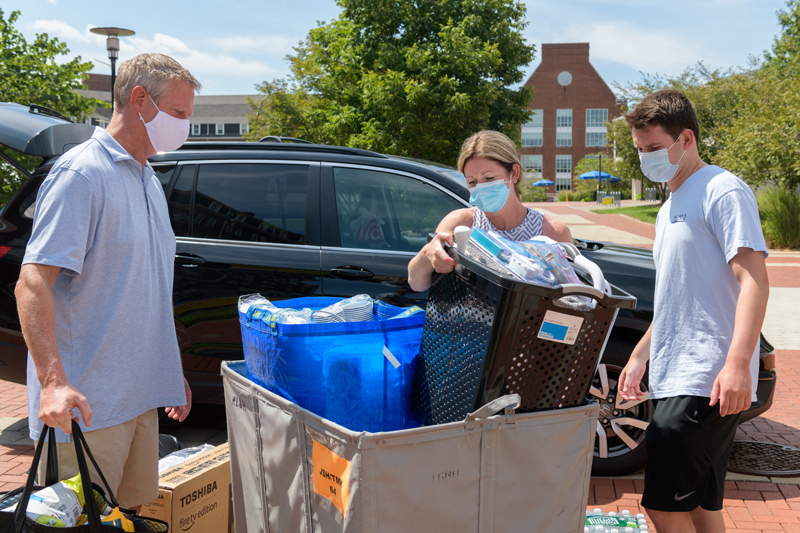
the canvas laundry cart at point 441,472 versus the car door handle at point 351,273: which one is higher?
the car door handle at point 351,273

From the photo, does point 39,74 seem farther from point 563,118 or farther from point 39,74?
point 563,118

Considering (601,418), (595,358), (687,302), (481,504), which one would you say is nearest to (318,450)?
(481,504)

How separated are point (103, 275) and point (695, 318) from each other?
1886mm

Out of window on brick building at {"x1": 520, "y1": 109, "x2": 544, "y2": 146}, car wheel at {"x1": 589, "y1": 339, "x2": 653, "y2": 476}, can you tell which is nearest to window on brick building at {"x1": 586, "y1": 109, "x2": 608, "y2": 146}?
window on brick building at {"x1": 520, "y1": 109, "x2": 544, "y2": 146}

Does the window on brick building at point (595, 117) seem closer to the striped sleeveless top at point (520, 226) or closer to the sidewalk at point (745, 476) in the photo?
the sidewalk at point (745, 476)

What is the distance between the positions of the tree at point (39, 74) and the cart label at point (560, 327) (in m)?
14.5

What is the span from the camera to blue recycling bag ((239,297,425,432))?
1871mm

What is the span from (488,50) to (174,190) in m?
11.9

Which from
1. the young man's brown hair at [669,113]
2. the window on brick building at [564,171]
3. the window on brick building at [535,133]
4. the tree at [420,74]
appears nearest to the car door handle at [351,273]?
the young man's brown hair at [669,113]

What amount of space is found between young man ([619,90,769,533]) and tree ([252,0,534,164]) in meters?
11.6

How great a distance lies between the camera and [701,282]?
2.17m

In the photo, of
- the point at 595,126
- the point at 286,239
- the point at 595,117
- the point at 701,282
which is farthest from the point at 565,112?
the point at 701,282

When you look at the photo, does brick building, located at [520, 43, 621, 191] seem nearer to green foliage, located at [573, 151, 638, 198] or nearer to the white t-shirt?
green foliage, located at [573, 151, 638, 198]

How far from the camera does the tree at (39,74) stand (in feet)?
44.9
